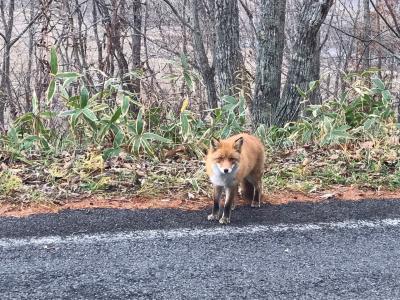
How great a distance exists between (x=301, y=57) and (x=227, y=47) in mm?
1696

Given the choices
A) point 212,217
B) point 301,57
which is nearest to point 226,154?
point 212,217

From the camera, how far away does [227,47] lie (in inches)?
372

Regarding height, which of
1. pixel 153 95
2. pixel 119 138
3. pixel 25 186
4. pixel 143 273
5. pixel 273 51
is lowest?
pixel 143 273

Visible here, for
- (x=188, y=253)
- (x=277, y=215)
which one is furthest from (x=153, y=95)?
(x=188, y=253)

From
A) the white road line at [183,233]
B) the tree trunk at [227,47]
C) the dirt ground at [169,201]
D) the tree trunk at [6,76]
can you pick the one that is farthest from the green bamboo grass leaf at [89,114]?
the tree trunk at [6,76]

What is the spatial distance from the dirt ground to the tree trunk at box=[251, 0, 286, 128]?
9.26 feet

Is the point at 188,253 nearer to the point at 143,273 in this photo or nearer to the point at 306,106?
the point at 143,273

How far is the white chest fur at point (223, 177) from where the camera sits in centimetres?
482

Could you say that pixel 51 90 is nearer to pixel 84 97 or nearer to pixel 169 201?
pixel 84 97

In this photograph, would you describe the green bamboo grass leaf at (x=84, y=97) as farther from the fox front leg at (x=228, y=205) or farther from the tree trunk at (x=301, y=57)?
the tree trunk at (x=301, y=57)

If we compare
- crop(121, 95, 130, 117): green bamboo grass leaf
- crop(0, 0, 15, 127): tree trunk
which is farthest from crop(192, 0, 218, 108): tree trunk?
crop(121, 95, 130, 117): green bamboo grass leaf

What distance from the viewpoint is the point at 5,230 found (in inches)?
173

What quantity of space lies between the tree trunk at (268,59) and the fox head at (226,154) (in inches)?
134

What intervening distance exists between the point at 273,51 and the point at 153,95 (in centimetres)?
191
